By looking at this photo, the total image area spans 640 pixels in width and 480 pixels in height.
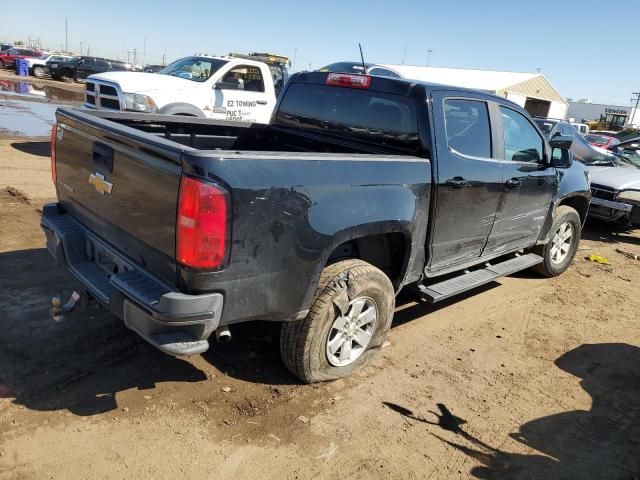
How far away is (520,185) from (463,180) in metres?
1.06

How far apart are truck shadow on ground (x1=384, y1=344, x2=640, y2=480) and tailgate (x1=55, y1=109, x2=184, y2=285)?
181 cm

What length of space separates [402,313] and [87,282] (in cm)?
276

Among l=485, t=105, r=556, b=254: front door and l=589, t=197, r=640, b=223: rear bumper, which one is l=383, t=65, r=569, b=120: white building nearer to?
l=589, t=197, r=640, b=223: rear bumper

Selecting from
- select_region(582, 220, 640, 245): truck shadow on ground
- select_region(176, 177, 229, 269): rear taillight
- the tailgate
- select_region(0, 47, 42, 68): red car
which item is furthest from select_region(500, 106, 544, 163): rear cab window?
select_region(0, 47, 42, 68): red car

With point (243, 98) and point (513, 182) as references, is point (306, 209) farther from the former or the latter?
point (243, 98)

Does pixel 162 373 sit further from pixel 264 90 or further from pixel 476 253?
pixel 264 90

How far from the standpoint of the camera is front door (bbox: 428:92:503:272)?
3.81 metres

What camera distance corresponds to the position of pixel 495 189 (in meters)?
4.35

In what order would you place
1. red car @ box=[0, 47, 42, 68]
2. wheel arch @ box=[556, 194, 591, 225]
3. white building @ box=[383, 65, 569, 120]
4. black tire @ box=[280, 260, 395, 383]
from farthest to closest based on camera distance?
white building @ box=[383, 65, 569, 120] → red car @ box=[0, 47, 42, 68] → wheel arch @ box=[556, 194, 591, 225] → black tire @ box=[280, 260, 395, 383]

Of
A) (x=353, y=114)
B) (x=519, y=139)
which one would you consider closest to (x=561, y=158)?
(x=519, y=139)

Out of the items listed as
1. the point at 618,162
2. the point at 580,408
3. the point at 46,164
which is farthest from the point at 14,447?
the point at 618,162

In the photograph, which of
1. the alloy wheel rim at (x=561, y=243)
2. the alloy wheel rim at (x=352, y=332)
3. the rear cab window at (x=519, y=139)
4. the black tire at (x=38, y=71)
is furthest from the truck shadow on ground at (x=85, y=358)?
the black tire at (x=38, y=71)

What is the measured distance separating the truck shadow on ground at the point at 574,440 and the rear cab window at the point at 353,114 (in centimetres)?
197

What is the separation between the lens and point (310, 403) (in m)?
3.28
